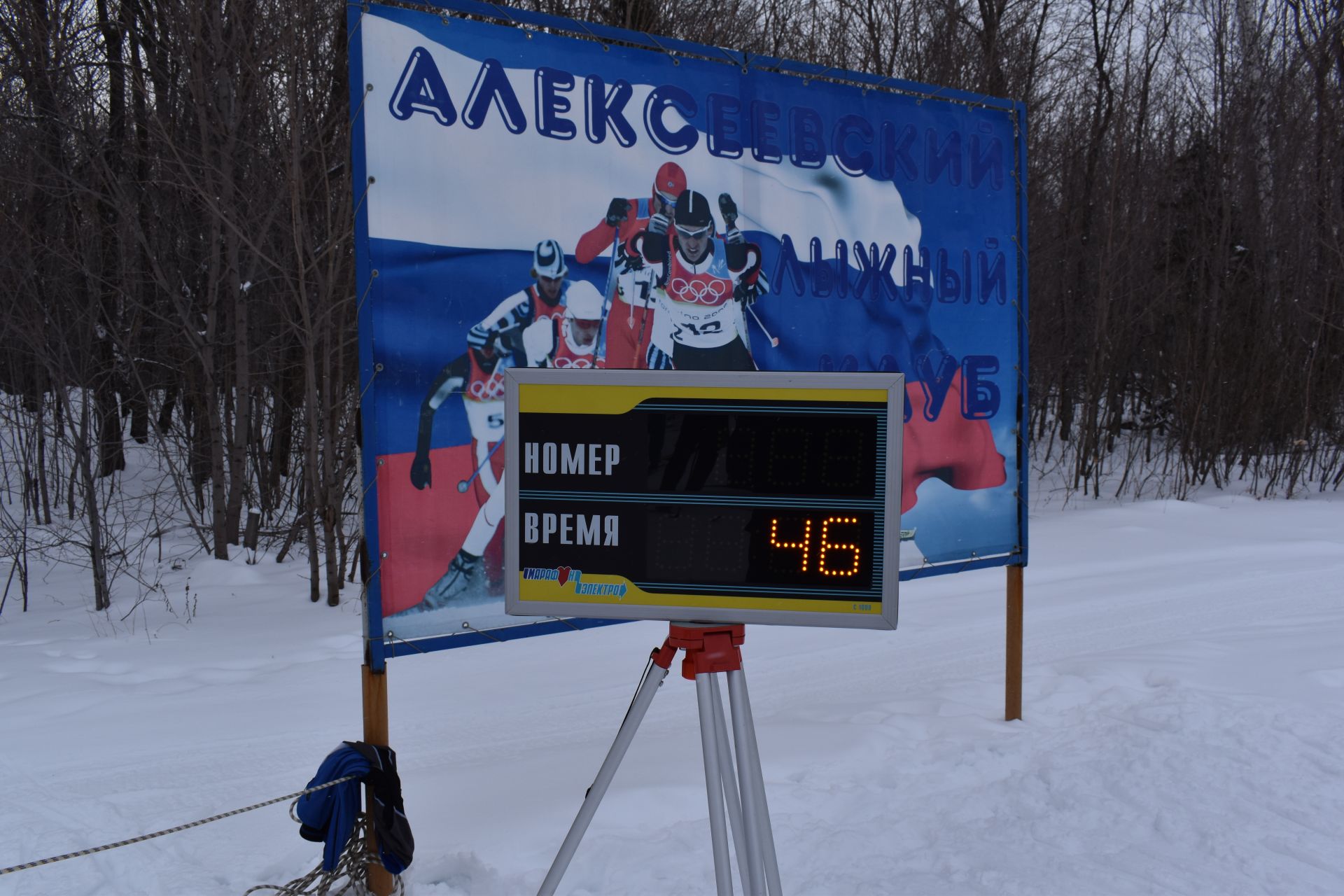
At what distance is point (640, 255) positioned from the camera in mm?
4141

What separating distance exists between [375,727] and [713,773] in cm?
144

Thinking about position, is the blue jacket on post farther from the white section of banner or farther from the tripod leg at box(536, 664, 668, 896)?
the white section of banner

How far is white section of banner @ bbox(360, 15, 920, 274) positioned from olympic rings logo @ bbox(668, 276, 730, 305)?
0.97ft

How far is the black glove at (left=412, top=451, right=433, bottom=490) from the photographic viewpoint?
3648 millimetres

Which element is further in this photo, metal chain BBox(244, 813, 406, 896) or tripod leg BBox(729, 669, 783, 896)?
metal chain BBox(244, 813, 406, 896)

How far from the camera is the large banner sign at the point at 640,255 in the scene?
11.8 feet

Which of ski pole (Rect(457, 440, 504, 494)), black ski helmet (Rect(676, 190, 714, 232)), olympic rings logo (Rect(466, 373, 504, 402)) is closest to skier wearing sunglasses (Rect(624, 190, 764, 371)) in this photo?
black ski helmet (Rect(676, 190, 714, 232))

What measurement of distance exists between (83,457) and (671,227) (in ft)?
21.8

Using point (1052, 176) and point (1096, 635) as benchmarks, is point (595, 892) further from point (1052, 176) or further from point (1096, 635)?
point (1052, 176)

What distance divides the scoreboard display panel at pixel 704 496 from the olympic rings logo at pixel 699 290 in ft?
4.98

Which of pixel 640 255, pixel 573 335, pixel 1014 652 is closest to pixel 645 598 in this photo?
pixel 573 335

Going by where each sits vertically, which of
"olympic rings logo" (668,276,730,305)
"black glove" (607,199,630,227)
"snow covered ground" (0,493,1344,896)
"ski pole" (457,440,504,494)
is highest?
"black glove" (607,199,630,227)

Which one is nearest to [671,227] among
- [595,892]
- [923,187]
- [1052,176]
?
[923,187]

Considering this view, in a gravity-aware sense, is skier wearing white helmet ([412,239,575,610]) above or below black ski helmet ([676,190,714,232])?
below
